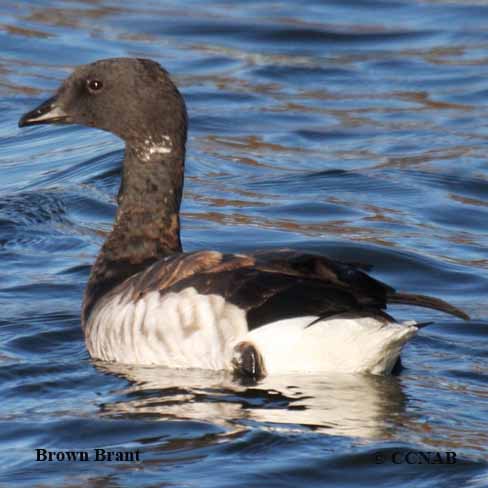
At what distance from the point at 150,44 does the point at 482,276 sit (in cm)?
719

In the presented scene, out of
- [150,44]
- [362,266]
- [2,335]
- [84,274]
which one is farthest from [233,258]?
[150,44]

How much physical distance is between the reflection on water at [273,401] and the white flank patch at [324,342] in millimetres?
74

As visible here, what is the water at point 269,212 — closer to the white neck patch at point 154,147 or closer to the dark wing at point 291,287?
the dark wing at point 291,287

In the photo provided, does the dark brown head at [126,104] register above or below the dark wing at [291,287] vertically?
above

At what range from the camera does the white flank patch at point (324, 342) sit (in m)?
6.38

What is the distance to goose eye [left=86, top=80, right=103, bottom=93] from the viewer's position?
7.65 m

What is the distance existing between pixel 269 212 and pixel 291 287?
158 inches

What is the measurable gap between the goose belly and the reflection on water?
0.09 metres

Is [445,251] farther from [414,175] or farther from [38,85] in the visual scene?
[38,85]

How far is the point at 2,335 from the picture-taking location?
24.8 ft

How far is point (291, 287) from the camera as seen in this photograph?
642 cm

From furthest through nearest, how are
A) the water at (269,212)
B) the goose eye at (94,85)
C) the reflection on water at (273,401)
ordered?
the goose eye at (94,85)
the reflection on water at (273,401)
the water at (269,212)

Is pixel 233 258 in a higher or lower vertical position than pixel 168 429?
higher

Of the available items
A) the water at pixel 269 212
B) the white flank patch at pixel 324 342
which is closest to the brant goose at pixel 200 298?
the white flank patch at pixel 324 342
